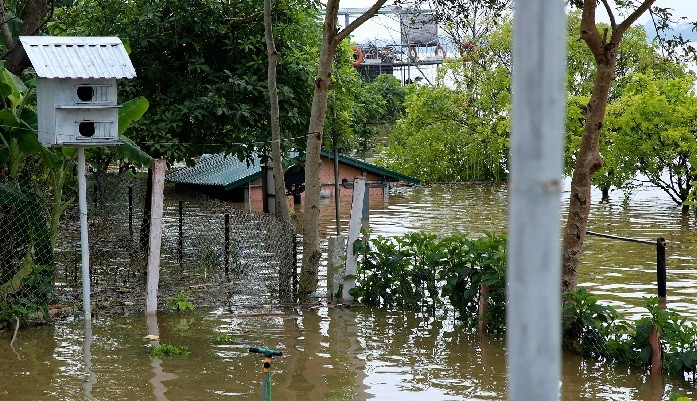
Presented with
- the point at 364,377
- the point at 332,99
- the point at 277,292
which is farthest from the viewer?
the point at 332,99

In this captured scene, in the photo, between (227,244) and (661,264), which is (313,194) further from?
(661,264)

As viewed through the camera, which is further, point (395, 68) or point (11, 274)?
point (395, 68)

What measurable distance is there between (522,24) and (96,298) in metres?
11.0

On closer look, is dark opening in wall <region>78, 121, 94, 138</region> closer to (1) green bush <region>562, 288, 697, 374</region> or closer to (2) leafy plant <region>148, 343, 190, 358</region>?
(2) leafy plant <region>148, 343, 190, 358</region>

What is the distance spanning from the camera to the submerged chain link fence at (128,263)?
428 inches

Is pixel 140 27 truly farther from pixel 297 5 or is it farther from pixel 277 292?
pixel 277 292

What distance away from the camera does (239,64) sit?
1686 centimetres

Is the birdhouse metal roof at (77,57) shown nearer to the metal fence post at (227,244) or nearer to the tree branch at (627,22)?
the metal fence post at (227,244)

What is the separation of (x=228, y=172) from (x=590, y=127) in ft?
72.7

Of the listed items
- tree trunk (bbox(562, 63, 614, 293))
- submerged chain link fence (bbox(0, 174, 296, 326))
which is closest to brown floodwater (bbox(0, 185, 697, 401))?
submerged chain link fence (bbox(0, 174, 296, 326))

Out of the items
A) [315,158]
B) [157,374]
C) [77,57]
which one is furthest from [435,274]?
[77,57]

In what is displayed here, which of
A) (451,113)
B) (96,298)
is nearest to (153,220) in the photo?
(96,298)

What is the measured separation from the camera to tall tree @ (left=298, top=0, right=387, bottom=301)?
12.5 metres

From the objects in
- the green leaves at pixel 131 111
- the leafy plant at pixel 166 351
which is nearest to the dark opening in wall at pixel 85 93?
the green leaves at pixel 131 111
